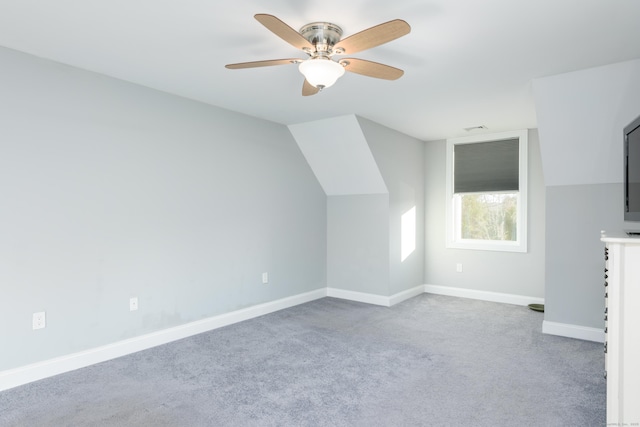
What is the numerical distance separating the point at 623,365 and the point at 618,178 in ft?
7.62

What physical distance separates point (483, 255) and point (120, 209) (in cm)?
449

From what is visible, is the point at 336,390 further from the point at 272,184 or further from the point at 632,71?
the point at 632,71

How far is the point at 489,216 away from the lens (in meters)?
5.49

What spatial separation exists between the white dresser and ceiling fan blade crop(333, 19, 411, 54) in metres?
1.38

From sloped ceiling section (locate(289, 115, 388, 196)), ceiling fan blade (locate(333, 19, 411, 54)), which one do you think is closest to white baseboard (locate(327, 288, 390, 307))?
sloped ceiling section (locate(289, 115, 388, 196))

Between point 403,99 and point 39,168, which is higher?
point 403,99

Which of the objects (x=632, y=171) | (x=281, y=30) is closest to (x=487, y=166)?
(x=632, y=171)

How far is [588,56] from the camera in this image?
2.81 m

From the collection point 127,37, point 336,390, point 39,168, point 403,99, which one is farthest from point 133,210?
point 403,99

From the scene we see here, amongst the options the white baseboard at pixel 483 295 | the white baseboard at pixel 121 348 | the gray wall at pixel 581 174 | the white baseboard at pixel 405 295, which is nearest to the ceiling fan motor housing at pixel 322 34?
the gray wall at pixel 581 174

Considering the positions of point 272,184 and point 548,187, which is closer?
point 548,187

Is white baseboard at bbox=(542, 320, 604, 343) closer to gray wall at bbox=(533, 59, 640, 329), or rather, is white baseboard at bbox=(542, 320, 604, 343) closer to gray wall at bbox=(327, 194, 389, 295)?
gray wall at bbox=(533, 59, 640, 329)

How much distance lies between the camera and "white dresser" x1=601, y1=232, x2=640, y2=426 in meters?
1.75

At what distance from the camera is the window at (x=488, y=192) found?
515 centimetres
